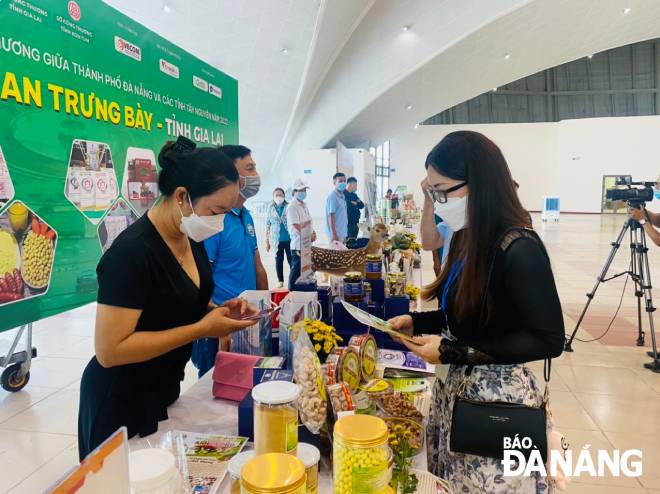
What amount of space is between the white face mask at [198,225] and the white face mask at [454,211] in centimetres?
76

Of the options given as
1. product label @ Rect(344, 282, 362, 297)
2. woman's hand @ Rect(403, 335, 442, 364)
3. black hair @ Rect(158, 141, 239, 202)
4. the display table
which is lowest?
the display table

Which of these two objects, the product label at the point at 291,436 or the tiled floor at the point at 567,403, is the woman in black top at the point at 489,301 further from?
the tiled floor at the point at 567,403

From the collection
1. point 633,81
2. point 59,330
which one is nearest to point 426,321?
point 59,330

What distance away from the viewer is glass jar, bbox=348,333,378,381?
1.47 metres

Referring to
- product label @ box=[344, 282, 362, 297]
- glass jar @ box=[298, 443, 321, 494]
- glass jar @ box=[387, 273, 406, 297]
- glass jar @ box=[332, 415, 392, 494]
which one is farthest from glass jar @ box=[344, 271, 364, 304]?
glass jar @ box=[332, 415, 392, 494]

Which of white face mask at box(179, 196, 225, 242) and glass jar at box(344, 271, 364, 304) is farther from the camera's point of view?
glass jar at box(344, 271, 364, 304)

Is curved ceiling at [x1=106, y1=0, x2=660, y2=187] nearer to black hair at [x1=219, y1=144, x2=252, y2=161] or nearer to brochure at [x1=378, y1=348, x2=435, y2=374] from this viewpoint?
black hair at [x1=219, y1=144, x2=252, y2=161]

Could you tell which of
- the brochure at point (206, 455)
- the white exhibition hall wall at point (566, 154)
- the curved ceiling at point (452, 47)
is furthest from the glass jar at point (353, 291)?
the white exhibition hall wall at point (566, 154)

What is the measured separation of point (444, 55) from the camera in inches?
420

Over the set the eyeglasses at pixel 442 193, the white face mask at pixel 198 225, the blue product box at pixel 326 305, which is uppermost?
the eyeglasses at pixel 442 193

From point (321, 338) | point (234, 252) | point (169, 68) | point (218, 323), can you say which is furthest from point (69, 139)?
point (321, 338)

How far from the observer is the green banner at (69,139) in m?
1.96

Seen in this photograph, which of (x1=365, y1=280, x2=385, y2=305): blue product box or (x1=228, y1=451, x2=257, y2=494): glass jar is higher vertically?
(x1=365, y1=280, x2=385, y2=305): blue product box

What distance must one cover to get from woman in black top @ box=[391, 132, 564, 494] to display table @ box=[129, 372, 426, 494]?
242 mm
